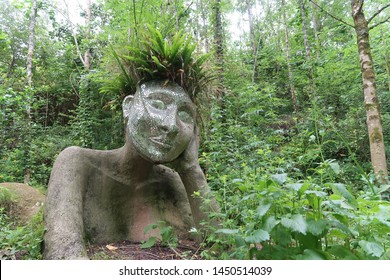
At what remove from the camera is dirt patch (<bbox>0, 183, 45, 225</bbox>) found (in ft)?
14.2

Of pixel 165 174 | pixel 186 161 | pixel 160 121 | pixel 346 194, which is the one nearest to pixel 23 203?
pixel 165 174

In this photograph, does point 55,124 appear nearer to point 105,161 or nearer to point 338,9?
point 105,161

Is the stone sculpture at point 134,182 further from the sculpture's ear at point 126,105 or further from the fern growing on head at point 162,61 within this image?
the fern growing on head at point 162,61

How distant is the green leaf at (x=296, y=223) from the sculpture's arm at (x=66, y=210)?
143 cm

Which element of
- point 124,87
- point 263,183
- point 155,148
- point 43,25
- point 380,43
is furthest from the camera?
point 43,25

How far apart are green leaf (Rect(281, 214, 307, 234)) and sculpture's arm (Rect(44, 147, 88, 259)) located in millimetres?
1435

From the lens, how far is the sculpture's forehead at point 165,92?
9.02ft

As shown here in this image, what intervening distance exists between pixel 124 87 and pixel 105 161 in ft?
2.58

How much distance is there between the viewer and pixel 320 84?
1014 cm

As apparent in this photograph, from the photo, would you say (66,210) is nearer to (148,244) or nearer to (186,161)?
(148,244)

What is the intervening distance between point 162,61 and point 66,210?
146 centimetres

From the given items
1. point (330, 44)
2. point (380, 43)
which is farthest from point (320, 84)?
point (330, 44)

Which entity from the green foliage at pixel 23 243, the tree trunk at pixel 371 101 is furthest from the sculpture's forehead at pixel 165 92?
the tree trunk at pixel 371 101

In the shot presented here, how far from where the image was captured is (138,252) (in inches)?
102
